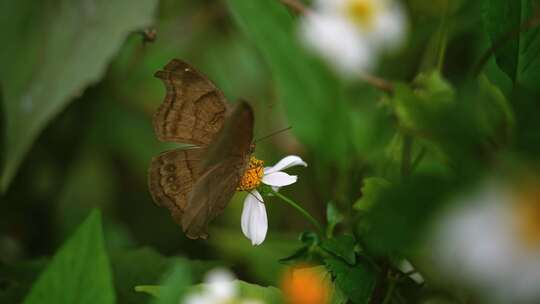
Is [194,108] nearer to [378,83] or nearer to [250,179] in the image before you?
[250,179]

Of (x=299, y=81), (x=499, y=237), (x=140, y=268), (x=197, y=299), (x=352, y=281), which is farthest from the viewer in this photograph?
(x=299, y=81)

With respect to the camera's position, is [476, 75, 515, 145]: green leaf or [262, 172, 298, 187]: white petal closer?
[476, 75, 515, 145]: green leaf

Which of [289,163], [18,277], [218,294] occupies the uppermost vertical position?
[289,163]

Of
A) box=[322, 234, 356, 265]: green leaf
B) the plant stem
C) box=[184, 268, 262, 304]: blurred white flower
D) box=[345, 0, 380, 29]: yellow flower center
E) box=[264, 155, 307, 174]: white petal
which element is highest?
box=[345, 0, 380, 29]: yellow flower center

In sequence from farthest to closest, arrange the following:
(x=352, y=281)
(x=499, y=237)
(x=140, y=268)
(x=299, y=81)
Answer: (x=299, y=81) < (x=140, y=268) < (x=352, y=281) < (x=499, y=237)

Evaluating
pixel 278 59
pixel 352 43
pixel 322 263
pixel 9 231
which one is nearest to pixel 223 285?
pixel 322 263

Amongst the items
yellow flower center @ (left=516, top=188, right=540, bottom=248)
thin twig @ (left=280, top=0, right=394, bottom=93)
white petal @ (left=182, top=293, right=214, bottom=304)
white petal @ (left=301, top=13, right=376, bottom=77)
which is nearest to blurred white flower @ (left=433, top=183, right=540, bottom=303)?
yellow flower center @ (left=516, top=188, right=540, bottom=248)

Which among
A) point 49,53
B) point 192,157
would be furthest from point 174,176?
point 49,53

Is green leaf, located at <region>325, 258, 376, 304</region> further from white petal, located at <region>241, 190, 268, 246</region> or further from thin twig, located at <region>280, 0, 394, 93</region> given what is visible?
thin twig, located at <region>280, 0, 394, 93</region>
